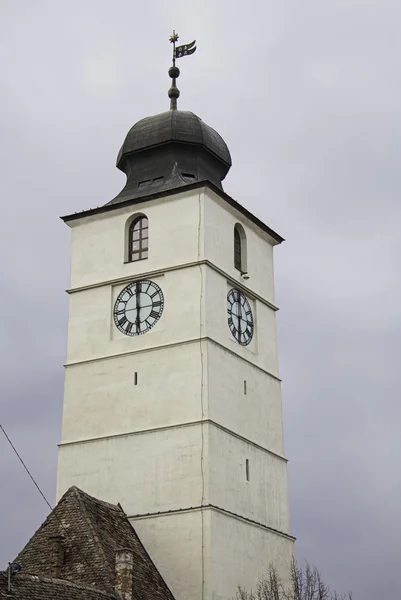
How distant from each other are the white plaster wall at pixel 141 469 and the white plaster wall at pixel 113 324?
2.60 meters

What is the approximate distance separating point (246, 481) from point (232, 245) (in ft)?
22.5

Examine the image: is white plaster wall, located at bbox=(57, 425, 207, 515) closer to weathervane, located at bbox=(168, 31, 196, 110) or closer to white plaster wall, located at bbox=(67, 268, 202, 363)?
white plaster wall, located at bbox=(67, 268, 202, 363)

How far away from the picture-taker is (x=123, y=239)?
34.8 m

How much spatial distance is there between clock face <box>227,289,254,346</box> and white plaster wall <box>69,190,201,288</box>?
1841mm

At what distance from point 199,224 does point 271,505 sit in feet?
25.5

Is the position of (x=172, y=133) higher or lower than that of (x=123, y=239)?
higher

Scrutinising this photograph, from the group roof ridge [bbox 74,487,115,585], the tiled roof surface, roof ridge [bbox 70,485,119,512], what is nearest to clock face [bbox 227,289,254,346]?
roof ridge [bbox 70,485,119,512]

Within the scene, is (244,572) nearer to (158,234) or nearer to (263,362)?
(263,362)

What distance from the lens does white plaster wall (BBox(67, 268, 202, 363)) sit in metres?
32.7

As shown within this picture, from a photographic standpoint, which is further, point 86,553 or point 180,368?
point 180,368

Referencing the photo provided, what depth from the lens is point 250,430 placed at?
108 feet

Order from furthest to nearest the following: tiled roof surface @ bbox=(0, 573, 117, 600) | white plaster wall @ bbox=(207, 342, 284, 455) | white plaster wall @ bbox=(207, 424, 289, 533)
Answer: white plaster wall @ bbox=(207, 342, 284, 455) → white plaster wall @ bbox=(207, 424, 289, 533) → tiled roof surface @ bbox=(0, 573, 117, 600)

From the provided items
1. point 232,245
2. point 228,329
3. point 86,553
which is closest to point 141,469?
point 86,553

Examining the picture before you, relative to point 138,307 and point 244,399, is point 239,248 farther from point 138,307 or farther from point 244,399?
point 244,399
